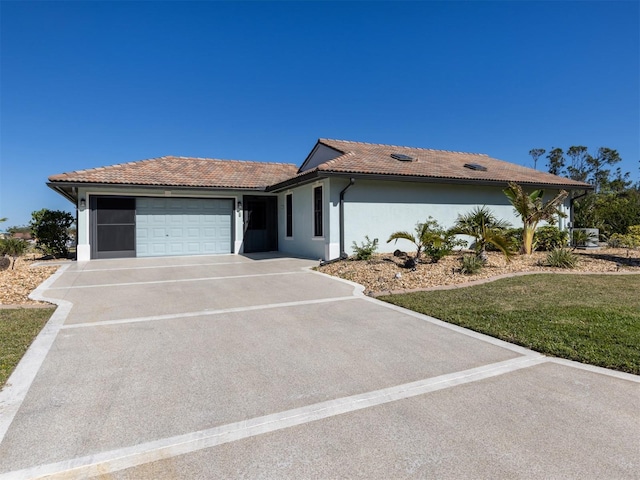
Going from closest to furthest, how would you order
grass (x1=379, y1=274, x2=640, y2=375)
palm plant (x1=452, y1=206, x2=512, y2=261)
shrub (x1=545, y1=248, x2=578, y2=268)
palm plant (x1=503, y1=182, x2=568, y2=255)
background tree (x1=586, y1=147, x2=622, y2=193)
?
grass (x1=379, y1=274, x2=640, y2=375), palm plant (x1=452, y1=206, x2=512, y2=261), shrub (x1=545, y1=248, x2=578, y2=268), palm plant (x1=503, y1=182, x2=568, y2=255), background tree (x1=586, y1=147, x2=622, y2=193)

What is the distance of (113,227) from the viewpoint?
14.4 meters

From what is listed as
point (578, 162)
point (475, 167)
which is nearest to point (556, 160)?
point (578, 162)

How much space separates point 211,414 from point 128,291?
238 inches

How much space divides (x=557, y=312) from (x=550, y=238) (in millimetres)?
8059

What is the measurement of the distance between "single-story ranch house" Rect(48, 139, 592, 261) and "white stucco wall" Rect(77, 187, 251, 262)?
35mm

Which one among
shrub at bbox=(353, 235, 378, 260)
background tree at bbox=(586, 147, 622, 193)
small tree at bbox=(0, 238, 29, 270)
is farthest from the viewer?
background tree at bbox=(586, 147, 622, 193)

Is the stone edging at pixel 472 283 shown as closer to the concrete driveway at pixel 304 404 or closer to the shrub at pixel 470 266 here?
the shrub at pixel 470 266

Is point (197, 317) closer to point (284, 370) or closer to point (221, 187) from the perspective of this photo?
point (284, 370)

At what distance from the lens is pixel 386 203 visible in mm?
13031

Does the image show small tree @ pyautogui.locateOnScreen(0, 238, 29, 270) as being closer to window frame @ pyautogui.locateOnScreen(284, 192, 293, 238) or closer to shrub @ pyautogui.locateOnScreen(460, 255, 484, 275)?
window frame @ pyautogui.locateOnScreen(284, 192, 293, 238)

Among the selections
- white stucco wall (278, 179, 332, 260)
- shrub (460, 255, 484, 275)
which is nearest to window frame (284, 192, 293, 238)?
white stucco wall (278, 179, 332, 260)

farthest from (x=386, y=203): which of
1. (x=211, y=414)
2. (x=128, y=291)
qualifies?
(x=211, y=414)

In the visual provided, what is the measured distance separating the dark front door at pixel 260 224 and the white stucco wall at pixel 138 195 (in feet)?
1.11

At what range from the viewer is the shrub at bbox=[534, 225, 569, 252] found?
40.3 feet
